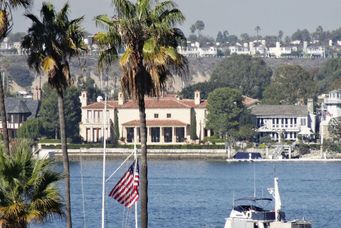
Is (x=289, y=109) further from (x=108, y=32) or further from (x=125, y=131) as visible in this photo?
(x=108, y=32)

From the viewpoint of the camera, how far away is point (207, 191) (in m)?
111

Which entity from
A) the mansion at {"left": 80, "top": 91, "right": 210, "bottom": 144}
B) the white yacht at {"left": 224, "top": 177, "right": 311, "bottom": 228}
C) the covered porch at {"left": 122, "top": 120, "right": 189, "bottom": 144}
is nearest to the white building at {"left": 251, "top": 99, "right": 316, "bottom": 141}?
the mansion at {"left": 80, "top": 91, "right": 210, "bottom": 144}

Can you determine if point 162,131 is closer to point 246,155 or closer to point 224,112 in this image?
point 224,112

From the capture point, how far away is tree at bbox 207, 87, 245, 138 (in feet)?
582

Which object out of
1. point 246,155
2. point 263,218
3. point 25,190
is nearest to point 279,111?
point 246,155

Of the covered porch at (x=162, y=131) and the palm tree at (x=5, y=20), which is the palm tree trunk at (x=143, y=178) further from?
the covered porch at (x=162, y=131)

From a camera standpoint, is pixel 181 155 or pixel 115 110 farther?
pixel 115 110

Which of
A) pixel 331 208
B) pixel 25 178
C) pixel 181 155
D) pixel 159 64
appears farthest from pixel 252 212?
pixel 181 155

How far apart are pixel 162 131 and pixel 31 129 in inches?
562

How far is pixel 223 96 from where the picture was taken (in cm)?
18112

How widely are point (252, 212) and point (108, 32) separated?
18.0 metres

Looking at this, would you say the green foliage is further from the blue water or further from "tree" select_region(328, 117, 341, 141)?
"tree" select_region(328, 117, 341, 141)

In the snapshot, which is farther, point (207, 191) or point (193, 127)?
point (193, 127)

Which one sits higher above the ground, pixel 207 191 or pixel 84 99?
pixel 84 99
